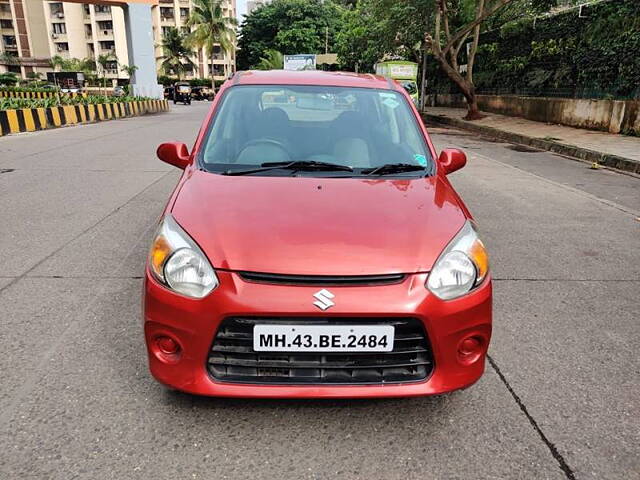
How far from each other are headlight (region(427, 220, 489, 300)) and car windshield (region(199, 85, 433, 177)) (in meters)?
0.70

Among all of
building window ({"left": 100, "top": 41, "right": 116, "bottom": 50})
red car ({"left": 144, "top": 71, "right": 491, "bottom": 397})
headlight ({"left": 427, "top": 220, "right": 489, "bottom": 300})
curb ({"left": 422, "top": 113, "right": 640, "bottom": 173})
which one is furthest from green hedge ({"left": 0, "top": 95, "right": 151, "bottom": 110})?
building window ({"left": 100, "top": 41, "right": 116, "bottom": 50})

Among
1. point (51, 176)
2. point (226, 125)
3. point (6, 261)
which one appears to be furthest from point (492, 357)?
point (51, 176)

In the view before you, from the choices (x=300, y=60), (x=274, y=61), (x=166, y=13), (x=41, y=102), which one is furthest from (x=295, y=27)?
(x=41, y=102)

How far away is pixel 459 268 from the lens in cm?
219

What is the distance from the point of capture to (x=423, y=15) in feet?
66.5

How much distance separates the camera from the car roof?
137 inches

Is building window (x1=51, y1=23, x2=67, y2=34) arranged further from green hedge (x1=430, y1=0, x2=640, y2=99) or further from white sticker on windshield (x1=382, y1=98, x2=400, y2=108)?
white sticker on windshield (x1=382, y1=98, x2=400, y2=108)

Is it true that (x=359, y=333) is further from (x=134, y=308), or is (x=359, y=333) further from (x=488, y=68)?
(x=488, y=68)

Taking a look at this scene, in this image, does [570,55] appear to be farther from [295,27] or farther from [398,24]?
[295,27]

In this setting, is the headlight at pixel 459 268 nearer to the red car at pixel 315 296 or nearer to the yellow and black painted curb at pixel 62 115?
the red car at pixel 315 296

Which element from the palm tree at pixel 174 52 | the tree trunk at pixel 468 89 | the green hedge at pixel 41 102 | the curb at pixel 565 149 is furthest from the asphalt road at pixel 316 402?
the palm tree at pixel 174 52

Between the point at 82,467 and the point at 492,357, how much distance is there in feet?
6.75

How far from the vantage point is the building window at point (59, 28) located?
67.0m

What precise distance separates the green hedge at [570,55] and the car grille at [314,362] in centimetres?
1407
